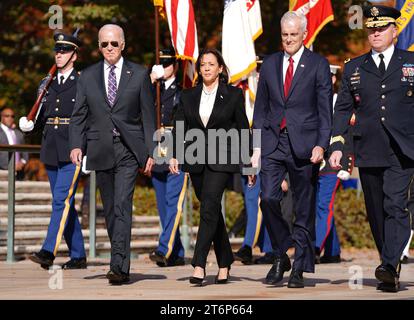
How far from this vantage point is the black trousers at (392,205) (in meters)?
10.6

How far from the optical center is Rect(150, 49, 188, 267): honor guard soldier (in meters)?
14.3

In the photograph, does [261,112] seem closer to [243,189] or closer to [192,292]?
[192,292]

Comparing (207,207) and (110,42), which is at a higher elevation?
(110,42)

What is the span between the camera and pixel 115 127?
11359 mm

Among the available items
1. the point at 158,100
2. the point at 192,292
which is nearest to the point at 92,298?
the point at 192,292

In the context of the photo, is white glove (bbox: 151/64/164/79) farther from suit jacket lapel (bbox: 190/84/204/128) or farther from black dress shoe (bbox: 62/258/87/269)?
black dress shoe (bbox: 62/258/87/269)

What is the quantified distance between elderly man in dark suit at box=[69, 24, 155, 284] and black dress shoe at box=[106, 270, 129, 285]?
24 millimetres

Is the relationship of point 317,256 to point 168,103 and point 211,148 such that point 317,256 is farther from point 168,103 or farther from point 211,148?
point 211,148

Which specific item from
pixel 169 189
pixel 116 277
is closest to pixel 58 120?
pixel 169 189

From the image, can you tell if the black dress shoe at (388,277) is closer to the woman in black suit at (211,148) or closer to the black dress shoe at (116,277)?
the woman in black suit at (211,148)

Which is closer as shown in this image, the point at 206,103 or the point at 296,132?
the point at 296,132

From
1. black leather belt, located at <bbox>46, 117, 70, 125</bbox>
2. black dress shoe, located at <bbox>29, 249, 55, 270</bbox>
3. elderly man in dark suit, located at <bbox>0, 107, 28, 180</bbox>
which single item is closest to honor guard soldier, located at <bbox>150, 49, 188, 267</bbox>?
black leather belt, located at <bbox>46, 117, 70, 125</bbox>

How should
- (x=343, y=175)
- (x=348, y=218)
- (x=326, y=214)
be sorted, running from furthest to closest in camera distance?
(x=348, y=218), (x=326, y=214), (x=343, y=175)

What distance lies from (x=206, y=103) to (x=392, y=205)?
1.93 metres
